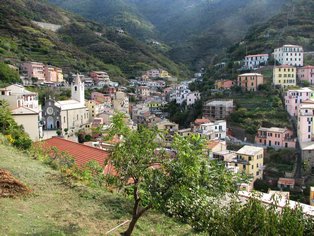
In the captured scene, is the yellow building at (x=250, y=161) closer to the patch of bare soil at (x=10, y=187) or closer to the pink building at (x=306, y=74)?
the pink building at (x=306, y=74)

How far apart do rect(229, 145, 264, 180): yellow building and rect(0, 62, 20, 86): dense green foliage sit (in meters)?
38.8

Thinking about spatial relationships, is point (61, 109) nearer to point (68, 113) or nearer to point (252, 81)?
point (68, 113)

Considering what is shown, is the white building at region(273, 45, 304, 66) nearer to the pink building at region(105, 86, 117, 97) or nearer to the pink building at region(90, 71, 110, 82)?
the pink building at region(105, 86, 117, 97)

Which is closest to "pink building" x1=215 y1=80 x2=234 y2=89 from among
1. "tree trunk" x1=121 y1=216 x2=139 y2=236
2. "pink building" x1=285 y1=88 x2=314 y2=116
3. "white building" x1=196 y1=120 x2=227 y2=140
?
"pink building" x1=285 y1=88 x2=314 y2=116

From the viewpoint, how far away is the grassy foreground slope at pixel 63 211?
7.75m

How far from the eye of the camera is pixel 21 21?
89500 millimetres

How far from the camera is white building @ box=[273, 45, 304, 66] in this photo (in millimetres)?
62281

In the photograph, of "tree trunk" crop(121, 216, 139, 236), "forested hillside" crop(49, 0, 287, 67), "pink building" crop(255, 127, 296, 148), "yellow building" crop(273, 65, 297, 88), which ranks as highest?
"forested hillside" crop(49, 0, 287, 67)

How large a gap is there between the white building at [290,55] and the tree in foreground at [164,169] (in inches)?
2345

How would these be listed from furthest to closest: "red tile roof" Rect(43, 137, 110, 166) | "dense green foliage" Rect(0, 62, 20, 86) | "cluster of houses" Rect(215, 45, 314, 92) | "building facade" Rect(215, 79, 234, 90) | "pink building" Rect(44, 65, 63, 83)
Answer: "pink building" Rect(44, 65, 63, 83)
"building facade" Rect(215, 79, 234, 90)
"dense green foliage" Rect(0, 62, 20, 86)
"cluster of houses" Rect(215, 45, 314, 92)
"red tile roof" Rect(43, 137, 110, 166)

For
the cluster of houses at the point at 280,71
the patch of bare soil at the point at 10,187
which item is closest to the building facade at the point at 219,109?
the cluster of houses at the point at 280,71

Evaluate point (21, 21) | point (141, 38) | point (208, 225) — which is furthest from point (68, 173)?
point (141, 38)

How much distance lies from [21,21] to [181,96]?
4922 cm

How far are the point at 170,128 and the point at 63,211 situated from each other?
40985 mm
